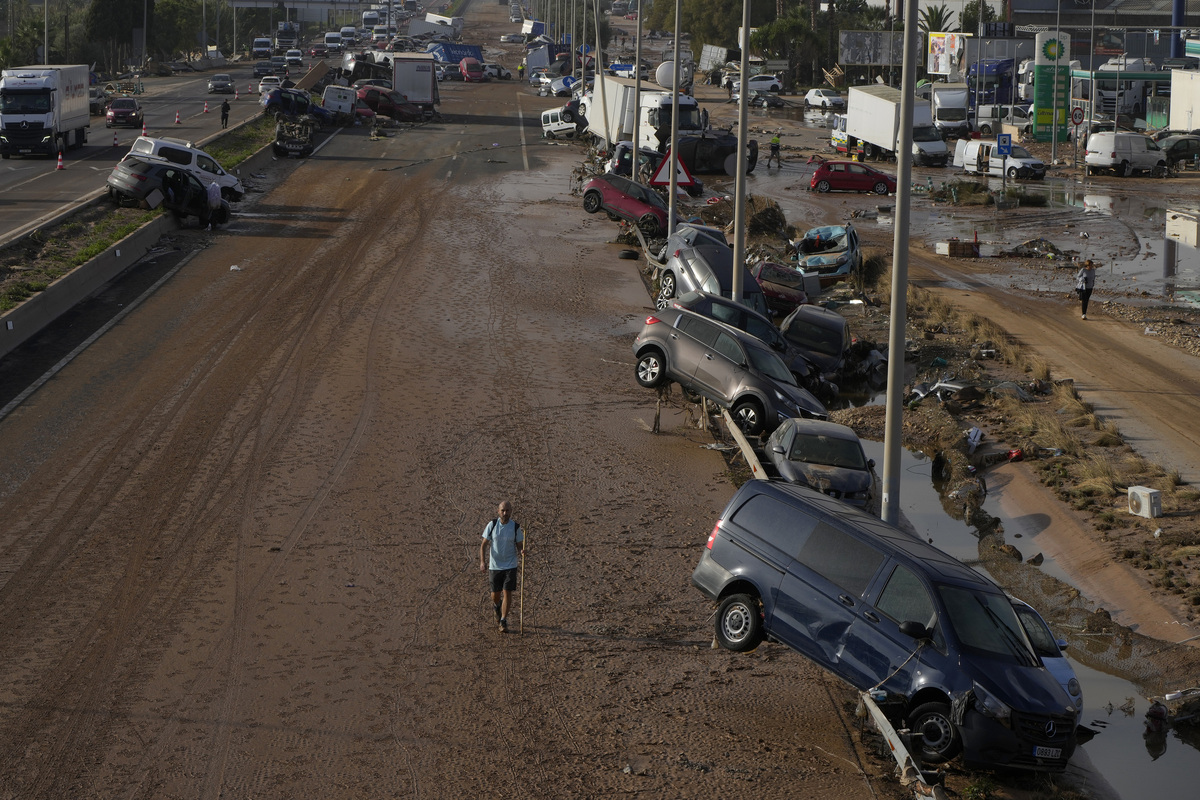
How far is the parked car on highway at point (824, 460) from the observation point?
1683 centimetres

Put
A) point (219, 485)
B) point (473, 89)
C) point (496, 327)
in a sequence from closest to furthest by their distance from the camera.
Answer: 1. point (219, 485)
2. point (496, 327)
3. point (473, 89)

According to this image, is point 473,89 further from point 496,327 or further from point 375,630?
point 375,630

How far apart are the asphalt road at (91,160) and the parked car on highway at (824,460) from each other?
857 inches

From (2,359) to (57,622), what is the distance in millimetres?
10816

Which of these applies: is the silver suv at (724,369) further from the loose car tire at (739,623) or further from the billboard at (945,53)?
the billboard at (945,53)

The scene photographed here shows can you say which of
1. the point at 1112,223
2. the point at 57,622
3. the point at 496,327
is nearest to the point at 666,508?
the point at 57,622

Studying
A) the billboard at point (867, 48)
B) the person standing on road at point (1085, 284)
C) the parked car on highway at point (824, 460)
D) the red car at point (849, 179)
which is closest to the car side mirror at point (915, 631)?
the parked car on highway at point (824, 460)

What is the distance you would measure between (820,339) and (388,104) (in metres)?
48.6

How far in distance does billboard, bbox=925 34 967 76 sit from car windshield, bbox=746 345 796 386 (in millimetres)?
77763

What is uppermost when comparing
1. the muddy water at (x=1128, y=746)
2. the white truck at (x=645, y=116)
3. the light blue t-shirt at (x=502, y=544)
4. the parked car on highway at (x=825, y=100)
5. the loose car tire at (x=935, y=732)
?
the parked car on highway at (x=825, y=100)

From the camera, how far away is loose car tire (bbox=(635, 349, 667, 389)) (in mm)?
21094

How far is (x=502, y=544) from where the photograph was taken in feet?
40.4

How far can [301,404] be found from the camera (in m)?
19.8

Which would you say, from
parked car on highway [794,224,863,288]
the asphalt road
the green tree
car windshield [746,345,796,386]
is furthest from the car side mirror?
the green tree
